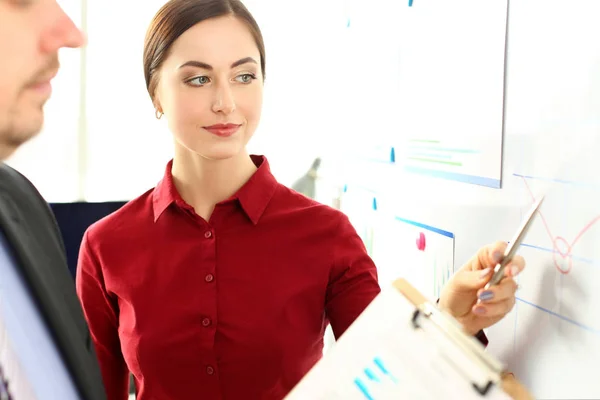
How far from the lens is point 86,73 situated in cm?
170

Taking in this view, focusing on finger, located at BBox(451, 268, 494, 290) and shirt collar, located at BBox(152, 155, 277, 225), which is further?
shirt collar, located at BBox(152, 155, 277, 225)

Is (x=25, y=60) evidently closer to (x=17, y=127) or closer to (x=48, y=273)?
(x=17, y=127)

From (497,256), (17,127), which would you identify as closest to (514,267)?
(497,256)

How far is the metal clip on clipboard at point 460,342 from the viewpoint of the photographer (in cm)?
51

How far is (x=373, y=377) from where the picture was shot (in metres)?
0.56

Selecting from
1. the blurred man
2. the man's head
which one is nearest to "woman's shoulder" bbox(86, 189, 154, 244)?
the blurred man

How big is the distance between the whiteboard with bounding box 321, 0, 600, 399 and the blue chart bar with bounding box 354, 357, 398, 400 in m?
0.23

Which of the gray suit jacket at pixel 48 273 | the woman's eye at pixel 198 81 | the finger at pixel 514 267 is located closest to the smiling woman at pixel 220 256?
the woman's eye at pixel 198 81

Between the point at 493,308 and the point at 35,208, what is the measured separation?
62 centimetres

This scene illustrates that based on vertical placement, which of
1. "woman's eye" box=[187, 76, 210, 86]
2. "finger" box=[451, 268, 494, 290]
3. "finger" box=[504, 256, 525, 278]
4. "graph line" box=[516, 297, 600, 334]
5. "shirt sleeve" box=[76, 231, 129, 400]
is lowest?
"shirt sleeve" box=[76, 231, 129, 400]

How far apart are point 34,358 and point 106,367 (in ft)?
1.14

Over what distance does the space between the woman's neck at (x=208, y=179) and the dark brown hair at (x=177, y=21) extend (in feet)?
0.46

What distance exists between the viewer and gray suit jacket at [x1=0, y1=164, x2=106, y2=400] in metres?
0.71

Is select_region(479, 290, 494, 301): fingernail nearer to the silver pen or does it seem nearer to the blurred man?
the silver pen
